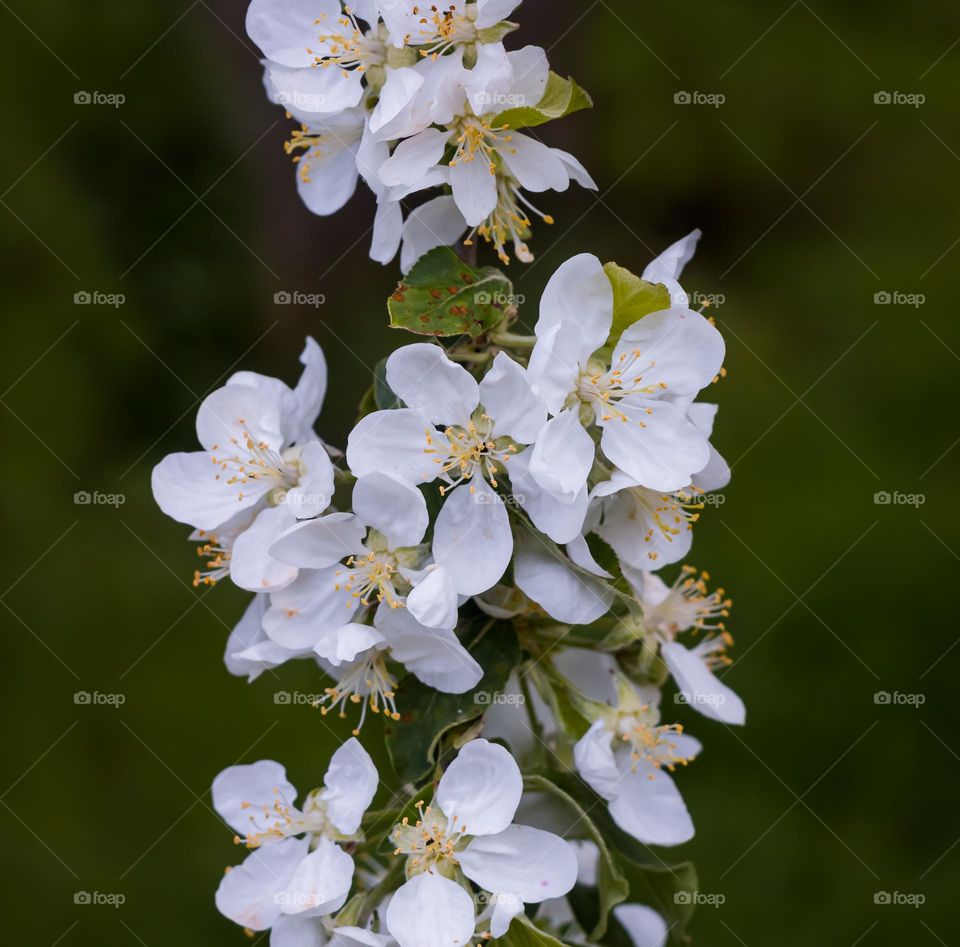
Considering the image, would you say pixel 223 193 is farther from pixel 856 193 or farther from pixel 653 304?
pixel 653 304

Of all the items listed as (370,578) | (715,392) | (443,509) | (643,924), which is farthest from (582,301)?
(715,392)

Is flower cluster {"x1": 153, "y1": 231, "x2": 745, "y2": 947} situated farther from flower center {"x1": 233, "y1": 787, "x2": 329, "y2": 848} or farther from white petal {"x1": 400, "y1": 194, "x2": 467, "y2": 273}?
white petal {"x1": 400, "y1": 194, "x2": 467, "y2": 273}

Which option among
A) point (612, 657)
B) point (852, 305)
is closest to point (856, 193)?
point (852, 305)

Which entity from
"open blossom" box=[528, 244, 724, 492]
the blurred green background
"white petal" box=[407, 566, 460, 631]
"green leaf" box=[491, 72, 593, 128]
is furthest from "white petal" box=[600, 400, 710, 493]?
the blurred green background

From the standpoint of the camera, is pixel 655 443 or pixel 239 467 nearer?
pixel 655 443

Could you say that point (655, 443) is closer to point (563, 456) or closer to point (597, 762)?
point (563, 456)

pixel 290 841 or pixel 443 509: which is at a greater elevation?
pixel 443 509
